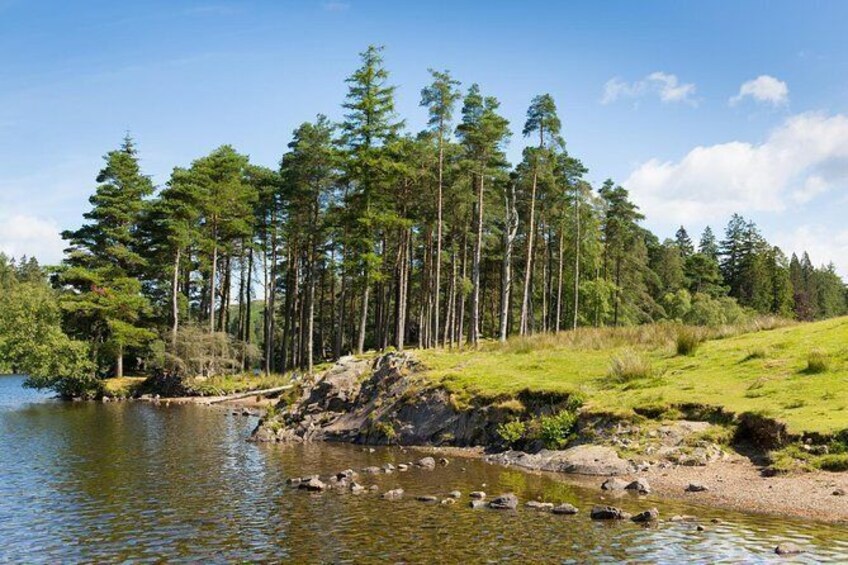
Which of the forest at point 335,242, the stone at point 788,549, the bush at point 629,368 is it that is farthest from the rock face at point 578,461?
the forest at point 335,242

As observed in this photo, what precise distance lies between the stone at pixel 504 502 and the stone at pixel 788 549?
592 centimetres

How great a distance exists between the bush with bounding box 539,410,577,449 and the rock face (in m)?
0.47

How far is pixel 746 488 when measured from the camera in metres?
16.5

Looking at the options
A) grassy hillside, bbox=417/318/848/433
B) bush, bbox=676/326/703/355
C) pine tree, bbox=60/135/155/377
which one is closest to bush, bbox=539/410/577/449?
grassy hillside, bbox=417/318/848/433

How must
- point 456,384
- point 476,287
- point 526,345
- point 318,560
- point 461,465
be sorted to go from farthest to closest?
point 476,287, point 526,345, point 456,384, point 461,465, point 318,560

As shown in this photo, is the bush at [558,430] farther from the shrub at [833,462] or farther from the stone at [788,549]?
the stone at [788,549]

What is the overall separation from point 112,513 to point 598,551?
11.9 metres

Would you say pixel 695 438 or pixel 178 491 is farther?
pixel 695 438

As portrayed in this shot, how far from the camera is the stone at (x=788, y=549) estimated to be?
38.8 feet

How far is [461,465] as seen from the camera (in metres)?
22.1

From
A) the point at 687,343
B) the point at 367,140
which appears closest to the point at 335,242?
the point at 367,140

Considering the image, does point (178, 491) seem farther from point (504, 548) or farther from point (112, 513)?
point (504, 548)

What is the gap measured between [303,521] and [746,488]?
11.4 meters

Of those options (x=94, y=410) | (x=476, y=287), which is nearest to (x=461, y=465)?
(x=476, y=287)
